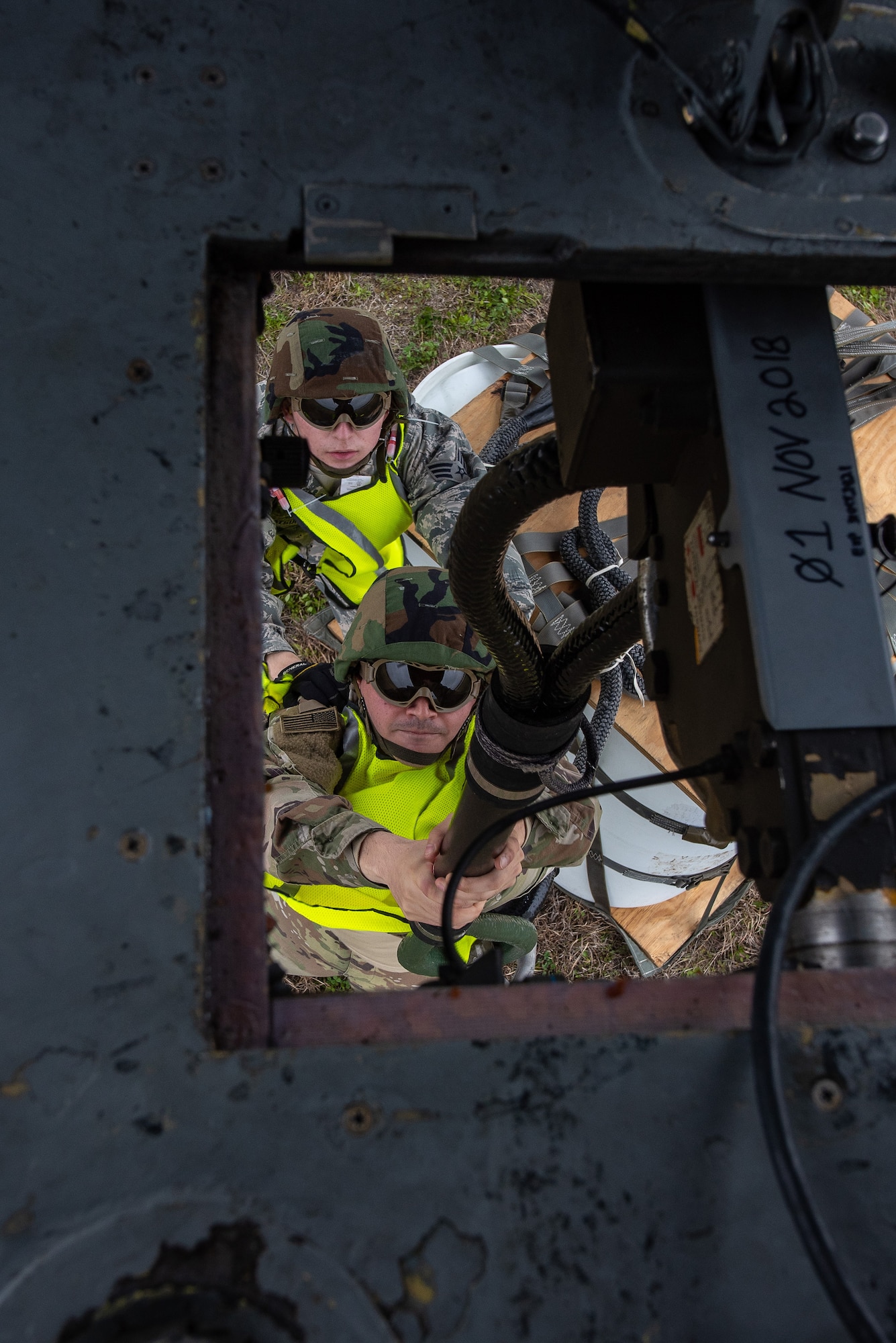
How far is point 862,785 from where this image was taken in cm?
75

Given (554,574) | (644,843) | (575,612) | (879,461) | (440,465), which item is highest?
(440,465)

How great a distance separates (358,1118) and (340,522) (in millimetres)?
3396

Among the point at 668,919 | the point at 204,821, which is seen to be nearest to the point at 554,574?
the point at 668,919

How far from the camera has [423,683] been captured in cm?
264

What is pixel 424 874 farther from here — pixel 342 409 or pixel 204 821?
pixel 342 409

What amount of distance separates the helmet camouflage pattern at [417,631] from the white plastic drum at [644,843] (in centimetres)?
58

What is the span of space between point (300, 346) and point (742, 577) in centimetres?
300

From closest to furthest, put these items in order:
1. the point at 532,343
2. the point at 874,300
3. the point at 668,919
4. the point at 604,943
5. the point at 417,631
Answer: the point at 417,631, the point at 668,919, the point at 532,343, the point at 604,943, the point at 874,300

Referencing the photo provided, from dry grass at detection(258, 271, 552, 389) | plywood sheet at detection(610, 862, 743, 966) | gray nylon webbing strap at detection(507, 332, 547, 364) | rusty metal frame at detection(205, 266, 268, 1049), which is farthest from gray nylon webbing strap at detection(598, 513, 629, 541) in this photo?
rusty metal frame at detection(205, 266, 268, 1049)

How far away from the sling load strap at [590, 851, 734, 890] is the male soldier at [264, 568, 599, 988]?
0.30 meters

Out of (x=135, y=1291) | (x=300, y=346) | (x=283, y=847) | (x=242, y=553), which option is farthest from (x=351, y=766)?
(x=135, y=1291)

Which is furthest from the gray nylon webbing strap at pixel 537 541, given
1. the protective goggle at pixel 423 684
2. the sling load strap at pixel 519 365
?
the sling load strap at pixel 519 365

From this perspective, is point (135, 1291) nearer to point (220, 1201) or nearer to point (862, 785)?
point (220, 1201)

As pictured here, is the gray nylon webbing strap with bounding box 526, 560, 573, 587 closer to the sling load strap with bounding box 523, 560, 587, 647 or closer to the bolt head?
the sling load strap with bounding box 523, 560, 587, 647
